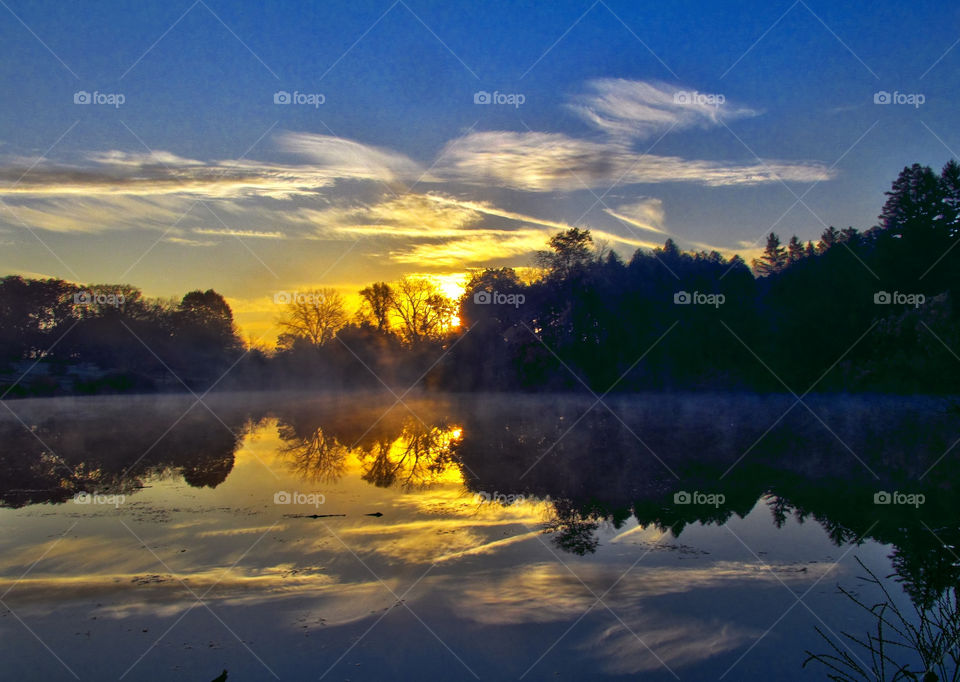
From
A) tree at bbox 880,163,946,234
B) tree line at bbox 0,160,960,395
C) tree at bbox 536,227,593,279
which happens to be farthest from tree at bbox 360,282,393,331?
tree at bbox 880,163,946,234

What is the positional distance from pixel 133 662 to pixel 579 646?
15.3ft

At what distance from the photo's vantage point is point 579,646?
7.13 m

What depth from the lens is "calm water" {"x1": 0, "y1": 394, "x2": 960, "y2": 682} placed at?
697 cm

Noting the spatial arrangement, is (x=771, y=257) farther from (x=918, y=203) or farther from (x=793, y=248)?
(x=918, y=203)

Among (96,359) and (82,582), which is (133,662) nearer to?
(82,582)

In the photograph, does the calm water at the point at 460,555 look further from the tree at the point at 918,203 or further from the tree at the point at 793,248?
the tree at the point at 793,248

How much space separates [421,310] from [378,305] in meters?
5.81

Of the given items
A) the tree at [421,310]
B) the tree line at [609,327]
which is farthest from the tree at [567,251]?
the tree at [421,310]

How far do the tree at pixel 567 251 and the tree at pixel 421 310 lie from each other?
1674cm

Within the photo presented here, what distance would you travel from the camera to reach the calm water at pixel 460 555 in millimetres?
6973

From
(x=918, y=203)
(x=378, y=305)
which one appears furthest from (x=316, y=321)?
(x=918, y=203)

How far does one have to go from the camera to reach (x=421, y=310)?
65.8 m

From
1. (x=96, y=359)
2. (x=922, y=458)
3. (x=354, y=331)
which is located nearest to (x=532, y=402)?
(x=922, y=458)

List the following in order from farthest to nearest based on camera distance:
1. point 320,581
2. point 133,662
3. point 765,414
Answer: point 765,414 → point 320,581 → point 133,662
